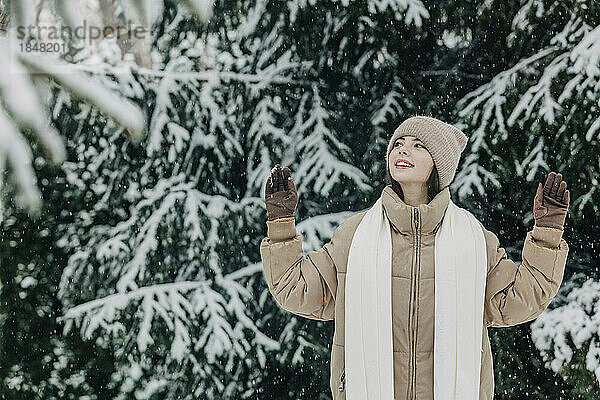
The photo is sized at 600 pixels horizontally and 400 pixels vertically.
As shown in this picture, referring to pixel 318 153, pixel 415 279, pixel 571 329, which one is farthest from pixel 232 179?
pixel 415 279

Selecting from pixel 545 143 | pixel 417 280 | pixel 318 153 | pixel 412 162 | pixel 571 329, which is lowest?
pixel 571 329

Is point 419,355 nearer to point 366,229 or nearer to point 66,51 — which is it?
point 366,229

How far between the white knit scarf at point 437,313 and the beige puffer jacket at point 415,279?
31 mm

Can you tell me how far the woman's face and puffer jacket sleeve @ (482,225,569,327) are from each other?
229 millimetres

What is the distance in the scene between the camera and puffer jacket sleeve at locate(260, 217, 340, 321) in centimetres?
172

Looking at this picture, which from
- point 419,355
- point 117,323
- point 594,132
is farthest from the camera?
point 117,323

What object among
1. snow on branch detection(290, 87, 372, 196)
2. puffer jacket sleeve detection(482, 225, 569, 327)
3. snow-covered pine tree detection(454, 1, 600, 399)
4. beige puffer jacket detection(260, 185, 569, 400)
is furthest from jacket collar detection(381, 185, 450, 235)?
snow on branch detection(290, 87, 372, 196)

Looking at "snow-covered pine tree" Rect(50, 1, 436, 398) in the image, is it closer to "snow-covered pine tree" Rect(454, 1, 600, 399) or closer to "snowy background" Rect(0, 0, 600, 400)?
"snowy background" Rect(0, 0, 600, 400)

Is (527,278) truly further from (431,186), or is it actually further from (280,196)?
(280,196)

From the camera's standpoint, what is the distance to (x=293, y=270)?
1.74 meters

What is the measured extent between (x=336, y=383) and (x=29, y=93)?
4.27ft

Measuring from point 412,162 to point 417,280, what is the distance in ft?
0.92

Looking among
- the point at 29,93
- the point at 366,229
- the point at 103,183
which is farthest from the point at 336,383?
the point at 103,183

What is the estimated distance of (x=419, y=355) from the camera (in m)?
1.74
